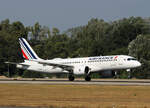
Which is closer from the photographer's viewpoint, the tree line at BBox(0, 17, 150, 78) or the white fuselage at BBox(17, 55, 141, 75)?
the white fuselage at BBox(17, 55, 141, 75)

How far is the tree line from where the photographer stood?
121050mm

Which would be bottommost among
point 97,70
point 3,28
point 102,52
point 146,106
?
point 146,106

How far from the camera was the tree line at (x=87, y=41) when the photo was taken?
121050mm

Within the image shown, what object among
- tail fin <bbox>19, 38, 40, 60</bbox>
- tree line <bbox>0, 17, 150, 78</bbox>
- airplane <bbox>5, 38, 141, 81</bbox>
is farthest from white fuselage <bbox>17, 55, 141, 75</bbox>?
tree line <bbox>0, 17, 150, 78</bbox>

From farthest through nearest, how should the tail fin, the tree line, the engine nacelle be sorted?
the tree line → the tail fin → the engine nacelle

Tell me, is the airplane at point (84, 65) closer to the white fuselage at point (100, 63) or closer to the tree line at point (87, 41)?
the white fuselage at point (100, 63)

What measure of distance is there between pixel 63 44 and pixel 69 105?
134 meters

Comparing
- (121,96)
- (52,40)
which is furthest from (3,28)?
(121,96)

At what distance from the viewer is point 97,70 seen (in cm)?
7262

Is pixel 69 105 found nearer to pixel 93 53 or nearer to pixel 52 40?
pixel 93 53

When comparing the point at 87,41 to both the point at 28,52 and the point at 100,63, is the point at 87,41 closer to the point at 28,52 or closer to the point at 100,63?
the point at 28,52

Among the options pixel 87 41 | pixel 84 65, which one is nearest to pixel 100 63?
pixel 84 65

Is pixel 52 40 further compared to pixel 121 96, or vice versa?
pixel 52 40

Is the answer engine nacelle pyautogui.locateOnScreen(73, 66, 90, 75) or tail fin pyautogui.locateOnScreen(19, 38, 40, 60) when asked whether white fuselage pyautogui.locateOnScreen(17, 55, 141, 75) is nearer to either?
engine nacelle pyautogui.locateOnScreen(73, 66, 90, 75)
